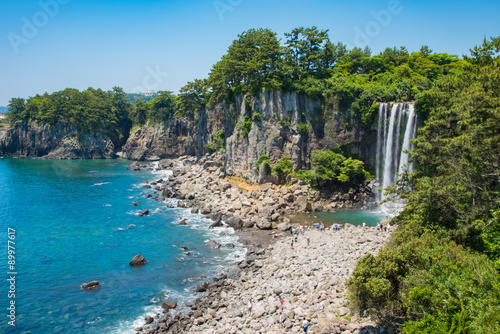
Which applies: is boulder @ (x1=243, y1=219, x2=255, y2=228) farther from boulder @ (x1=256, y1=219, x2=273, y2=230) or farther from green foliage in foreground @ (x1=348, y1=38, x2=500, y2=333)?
green foliage in foreground @ (x1=348, y1=38, x2=500, y2=333)

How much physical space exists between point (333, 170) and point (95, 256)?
36.3m

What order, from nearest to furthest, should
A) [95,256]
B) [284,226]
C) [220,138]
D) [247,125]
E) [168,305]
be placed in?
[168,305] < [95,256] < [284,226] < [247,125] < [220,138]

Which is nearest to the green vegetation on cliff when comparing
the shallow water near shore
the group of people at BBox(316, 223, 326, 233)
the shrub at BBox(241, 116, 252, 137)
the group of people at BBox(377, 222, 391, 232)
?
the shrub at BBox(241, 116, 252, 137)

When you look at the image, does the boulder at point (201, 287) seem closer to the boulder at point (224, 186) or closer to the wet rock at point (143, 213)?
the wet rock at point (143, 213)

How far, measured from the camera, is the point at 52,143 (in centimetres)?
11125

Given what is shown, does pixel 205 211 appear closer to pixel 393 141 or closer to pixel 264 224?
pixel 264 224

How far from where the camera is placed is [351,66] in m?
66.8

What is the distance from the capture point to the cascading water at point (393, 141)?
4672 centimetres

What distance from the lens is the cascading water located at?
46.7 metres

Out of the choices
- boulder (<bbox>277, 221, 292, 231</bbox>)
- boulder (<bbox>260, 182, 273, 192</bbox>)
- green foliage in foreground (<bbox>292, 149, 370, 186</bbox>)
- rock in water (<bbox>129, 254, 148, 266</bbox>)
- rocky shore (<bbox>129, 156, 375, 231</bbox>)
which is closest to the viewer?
rock in water (<bbox>129, 254, 148, 266</bbox>)

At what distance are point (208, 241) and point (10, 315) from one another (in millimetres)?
19662

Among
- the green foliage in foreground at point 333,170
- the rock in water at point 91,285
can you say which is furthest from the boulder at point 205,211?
the rock in water at point 91,285

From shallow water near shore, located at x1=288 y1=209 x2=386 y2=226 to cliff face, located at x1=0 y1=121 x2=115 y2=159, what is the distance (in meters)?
91.6

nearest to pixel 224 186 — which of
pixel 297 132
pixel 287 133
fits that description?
pixel 287 133
